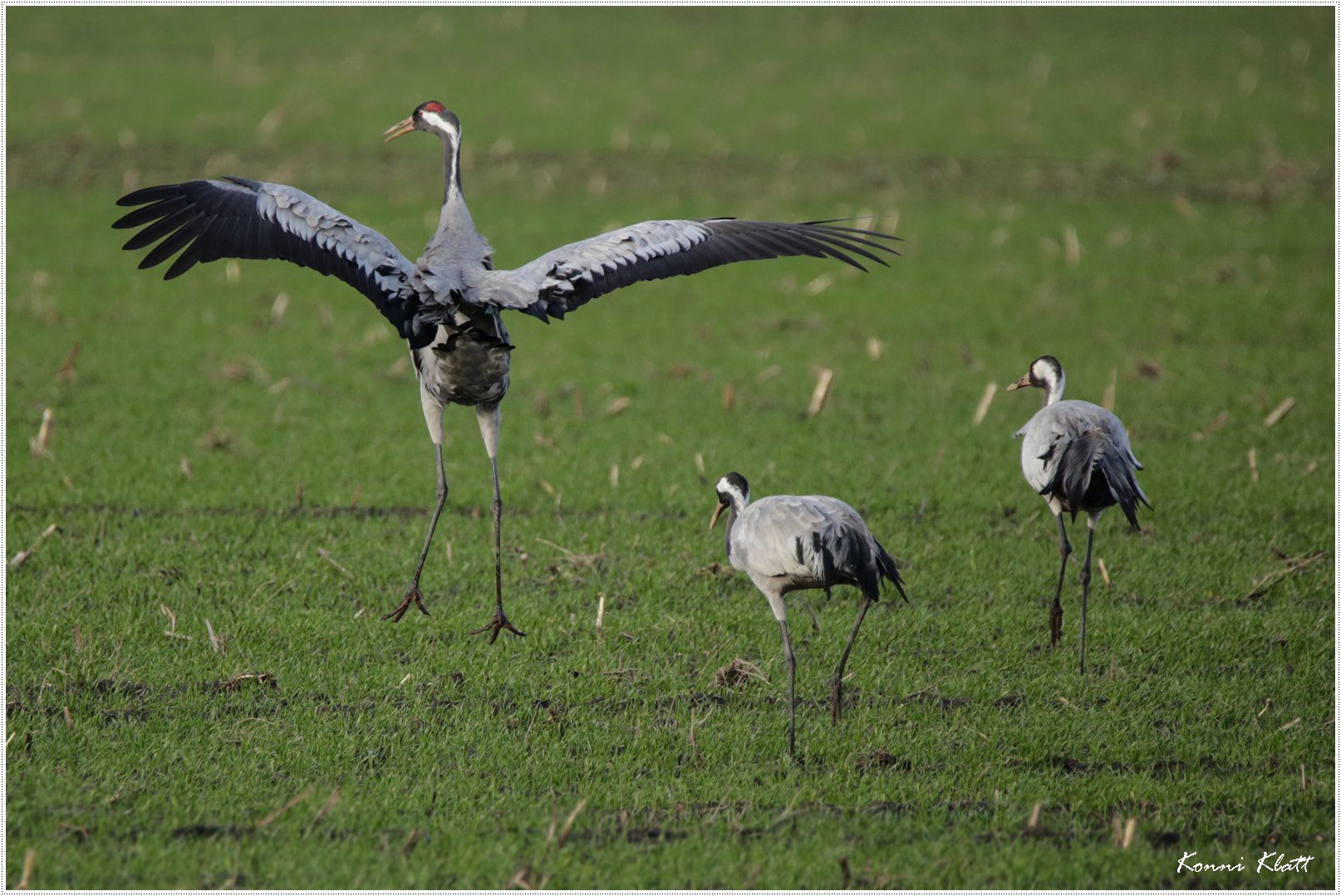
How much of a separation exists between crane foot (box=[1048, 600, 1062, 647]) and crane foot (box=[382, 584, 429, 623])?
10.5 ft

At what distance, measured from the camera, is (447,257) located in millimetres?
7543

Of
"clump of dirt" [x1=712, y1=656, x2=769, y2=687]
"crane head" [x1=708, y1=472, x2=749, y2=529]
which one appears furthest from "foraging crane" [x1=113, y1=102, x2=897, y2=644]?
"clump of dirt" [x1=712, y1=656, x2=769, y2=687]

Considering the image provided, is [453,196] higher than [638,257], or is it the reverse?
[453,196]

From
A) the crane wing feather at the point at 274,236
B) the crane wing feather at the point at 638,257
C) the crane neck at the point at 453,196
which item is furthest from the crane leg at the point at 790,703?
the crane neck at the point at 453,196

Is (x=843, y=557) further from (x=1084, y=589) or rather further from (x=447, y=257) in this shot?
(x=447, y=257)

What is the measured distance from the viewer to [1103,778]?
6125 mm

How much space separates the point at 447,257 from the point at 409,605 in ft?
5.95

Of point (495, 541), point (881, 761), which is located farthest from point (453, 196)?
point (881, 761)

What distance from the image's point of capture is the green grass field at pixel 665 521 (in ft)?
18.7

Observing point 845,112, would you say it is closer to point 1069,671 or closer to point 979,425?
point 979,425

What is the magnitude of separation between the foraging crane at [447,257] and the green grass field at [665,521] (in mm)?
1143

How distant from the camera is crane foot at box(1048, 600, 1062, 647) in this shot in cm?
747

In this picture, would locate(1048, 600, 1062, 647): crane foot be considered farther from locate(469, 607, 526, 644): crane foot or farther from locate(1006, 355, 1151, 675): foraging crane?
locate(469, 607, 526, 644): crane foot

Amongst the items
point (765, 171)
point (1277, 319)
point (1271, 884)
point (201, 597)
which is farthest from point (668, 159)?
point (1271, 884)
